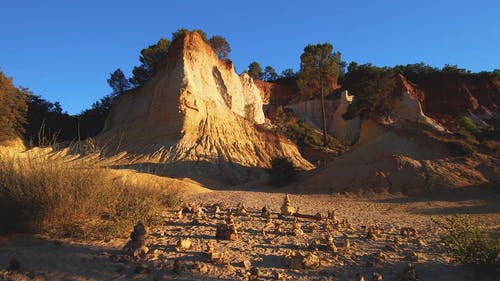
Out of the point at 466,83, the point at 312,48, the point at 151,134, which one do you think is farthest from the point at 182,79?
the point at 466,83

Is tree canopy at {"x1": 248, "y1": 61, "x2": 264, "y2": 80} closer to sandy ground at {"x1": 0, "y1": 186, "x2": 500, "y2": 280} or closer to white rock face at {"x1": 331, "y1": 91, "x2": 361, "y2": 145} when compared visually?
white rock face at {"x1": 331, "y1": 91, "x2": 361, "y2": 145}

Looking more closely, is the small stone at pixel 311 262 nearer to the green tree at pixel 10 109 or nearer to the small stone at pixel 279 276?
the small stone at pixel 279 276

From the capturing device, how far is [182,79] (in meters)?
24.5

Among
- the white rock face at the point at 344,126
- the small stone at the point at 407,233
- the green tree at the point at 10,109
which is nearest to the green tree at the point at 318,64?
the white rock face at the point at 344,126

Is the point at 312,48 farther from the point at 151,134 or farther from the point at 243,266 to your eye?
the point at 243,266

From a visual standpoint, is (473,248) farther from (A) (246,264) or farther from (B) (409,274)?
(A) (246,264)

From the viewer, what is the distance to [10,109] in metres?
25.5

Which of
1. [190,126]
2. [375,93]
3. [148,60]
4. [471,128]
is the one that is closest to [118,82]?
[148,60]

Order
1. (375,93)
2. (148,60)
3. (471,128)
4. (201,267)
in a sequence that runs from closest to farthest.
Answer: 1. (201,267)
2. (471,128)
3. (375,93)
4. (148,60)

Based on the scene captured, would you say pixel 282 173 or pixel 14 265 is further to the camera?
pixel 282 173

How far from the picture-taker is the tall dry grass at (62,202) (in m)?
4.95

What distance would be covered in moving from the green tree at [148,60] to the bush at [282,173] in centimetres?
2487

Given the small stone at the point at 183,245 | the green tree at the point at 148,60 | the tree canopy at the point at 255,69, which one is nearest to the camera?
the small stone at the point at 183,245

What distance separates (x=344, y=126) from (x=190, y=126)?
74.8 feet
